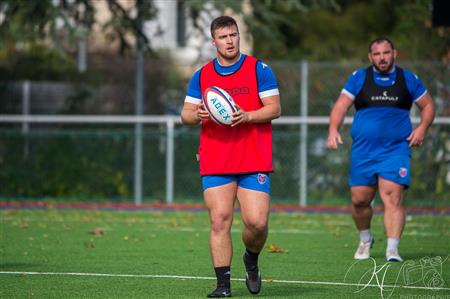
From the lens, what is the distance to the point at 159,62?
2378 centimetres

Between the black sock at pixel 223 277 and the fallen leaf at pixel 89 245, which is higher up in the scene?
the black sock at pixel 223 277

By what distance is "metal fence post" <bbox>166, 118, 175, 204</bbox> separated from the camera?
22.4 m

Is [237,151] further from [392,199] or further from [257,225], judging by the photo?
[392,199]

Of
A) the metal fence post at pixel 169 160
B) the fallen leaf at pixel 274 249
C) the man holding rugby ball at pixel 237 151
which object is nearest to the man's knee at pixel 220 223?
the man holding rugby ball at pixel 237 151

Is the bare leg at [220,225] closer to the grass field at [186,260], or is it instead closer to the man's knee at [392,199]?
the grass field at [186,260]

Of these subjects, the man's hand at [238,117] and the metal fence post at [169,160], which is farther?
the metal fence post at [169,160]

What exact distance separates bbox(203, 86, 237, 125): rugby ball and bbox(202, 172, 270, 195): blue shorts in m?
0.49

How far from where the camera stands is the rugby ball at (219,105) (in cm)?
885

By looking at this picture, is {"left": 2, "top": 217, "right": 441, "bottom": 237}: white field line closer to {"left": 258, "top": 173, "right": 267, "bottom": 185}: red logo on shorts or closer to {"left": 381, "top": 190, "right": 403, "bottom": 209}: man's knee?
{"left": 381, "top": 190, "right": 403, "bottom": 209}: man's knee

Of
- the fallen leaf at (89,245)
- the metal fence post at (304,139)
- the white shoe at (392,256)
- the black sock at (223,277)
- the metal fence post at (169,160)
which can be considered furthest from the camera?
the metal fence post at (169,160)

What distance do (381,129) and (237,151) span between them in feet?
10.7

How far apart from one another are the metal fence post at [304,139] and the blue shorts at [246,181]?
12758 mm

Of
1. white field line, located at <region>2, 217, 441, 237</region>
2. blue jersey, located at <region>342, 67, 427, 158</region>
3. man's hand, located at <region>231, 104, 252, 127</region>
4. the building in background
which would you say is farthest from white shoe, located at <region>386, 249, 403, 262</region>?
the building in background

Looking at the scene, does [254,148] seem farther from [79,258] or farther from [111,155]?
[111,155]
